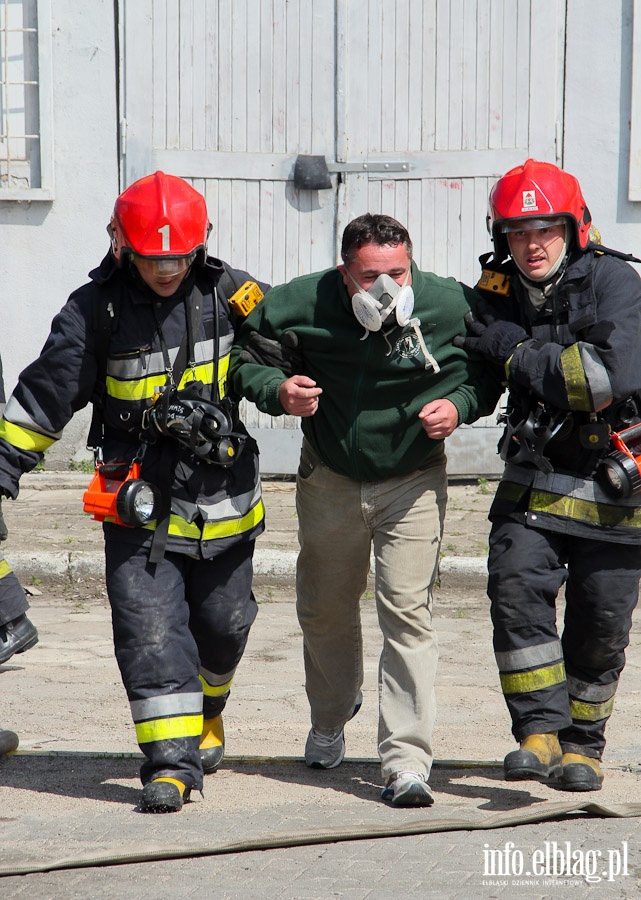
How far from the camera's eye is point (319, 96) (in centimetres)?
870

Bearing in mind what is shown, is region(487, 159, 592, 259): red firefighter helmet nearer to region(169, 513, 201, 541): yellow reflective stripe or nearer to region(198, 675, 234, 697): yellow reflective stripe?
region(169, 513, 201, 541): yellow reflective stripe

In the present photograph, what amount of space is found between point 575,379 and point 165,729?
166 centimetres

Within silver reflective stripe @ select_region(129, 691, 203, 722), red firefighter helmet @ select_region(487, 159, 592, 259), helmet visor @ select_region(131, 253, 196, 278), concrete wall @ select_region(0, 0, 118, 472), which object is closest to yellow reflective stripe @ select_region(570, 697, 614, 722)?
silver reflective stripe @ select_region(129, 691, 203, 722)

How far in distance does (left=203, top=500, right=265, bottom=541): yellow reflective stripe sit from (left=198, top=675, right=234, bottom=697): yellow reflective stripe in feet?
1.88

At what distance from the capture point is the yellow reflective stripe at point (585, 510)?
13.4 ft

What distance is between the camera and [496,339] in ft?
13.5

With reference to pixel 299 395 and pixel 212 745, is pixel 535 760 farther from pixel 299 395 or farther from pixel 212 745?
pixel 299 395

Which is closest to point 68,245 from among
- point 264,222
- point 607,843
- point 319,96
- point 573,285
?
point 264,222

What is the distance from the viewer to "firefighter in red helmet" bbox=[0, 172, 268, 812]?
13.3ft

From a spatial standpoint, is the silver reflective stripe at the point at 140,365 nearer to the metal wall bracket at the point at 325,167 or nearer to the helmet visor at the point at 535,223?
the helmet visor at the point at 535,223

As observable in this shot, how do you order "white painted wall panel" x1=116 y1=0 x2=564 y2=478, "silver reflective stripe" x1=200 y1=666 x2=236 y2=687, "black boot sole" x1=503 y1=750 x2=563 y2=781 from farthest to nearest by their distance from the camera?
"white painted wall panel" x1=116 y1=0 x2=564 y2=478, "silver reflective stripe" x1=200 y1=666 x2=236 y2=687, "black boot sole" x1=503 y1=750 x2=563 y2=781

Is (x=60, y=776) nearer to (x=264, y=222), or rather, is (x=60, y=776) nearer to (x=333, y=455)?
(x=333, y=455)

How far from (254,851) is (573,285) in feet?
6.43

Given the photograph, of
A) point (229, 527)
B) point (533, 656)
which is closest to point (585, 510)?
point (533, 656)
